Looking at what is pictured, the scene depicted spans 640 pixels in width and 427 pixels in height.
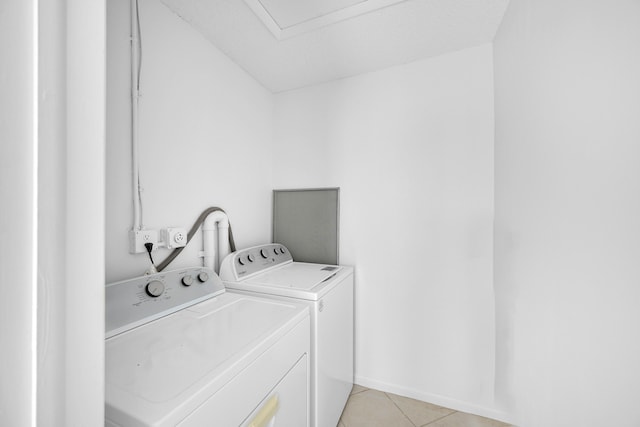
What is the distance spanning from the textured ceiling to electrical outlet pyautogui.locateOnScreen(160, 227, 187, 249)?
3.86ft

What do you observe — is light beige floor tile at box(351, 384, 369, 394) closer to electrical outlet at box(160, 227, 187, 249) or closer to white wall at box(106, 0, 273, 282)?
white wall at box(106, 0, 273, 282)

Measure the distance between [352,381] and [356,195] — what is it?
4.49 feet

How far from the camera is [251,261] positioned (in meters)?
1.48

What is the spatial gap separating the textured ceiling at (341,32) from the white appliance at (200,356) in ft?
4.60

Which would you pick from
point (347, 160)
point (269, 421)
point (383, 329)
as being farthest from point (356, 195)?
point (269, 421)

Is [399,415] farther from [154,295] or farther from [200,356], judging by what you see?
[154,295]

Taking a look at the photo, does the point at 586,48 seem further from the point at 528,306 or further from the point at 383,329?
the point at 383,329

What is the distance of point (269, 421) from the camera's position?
2.48 feet

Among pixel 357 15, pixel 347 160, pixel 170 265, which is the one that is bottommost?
pixel 170 265

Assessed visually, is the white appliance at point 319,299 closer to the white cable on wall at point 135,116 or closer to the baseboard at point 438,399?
the baseboard at point 438,399

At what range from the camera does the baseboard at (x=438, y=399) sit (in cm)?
144

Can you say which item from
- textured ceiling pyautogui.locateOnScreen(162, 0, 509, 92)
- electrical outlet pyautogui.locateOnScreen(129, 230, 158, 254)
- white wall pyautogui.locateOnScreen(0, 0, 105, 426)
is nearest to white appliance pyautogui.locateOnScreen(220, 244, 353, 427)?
electrical outlet pyautogui.locateOnScreen(129, 230, 158, 254)

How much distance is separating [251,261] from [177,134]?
2.73ft

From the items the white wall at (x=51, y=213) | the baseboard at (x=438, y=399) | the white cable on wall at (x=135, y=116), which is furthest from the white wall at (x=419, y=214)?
the white wall at (x=51, y=213)
